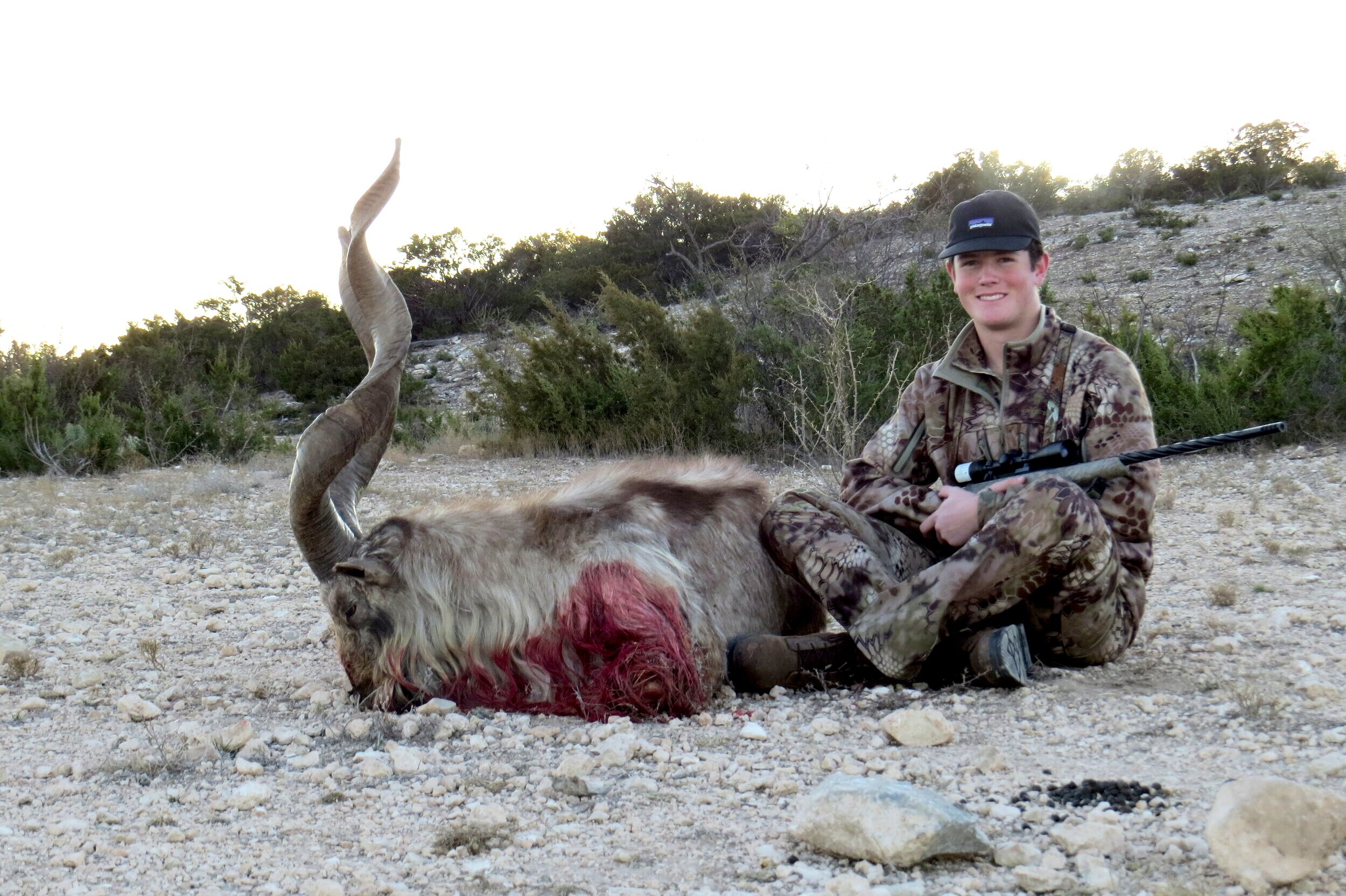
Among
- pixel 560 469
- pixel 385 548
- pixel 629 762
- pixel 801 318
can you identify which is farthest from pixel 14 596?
pixel 801 318

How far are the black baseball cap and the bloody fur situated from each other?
5.11ft

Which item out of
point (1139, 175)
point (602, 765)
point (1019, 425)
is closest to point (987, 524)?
point (1019, 425)

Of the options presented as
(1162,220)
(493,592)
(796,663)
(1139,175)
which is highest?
(1139,175)

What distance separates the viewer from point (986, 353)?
418cm

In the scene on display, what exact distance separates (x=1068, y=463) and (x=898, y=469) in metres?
0.66

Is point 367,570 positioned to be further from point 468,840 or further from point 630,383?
point 630,383

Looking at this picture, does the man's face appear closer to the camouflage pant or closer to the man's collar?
the man's collar

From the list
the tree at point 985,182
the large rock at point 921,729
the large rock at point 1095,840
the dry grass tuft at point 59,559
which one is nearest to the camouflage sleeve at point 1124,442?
the large rock at point 921,729

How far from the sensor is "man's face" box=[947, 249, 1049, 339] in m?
4.01

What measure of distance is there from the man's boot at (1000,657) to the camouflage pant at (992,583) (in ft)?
0.25

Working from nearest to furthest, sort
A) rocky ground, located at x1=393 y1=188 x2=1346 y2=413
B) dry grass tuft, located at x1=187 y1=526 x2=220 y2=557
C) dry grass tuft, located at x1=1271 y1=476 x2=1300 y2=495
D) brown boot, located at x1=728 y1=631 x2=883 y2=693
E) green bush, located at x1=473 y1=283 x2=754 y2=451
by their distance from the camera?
brown boot, located at x1=728 y1=631 x2=883 y2=693 < dry grass tuft, located at x1=187 y1=526 x2=220 y2=557 < dry grass tuft, located at x1=1271 y1=476 x2=1300 y2=495 < green bush, located at x1=473 y1=283 x2=754 y2=451 < rocky ground, located at x1=393 y1=188 x2=1346 y2=413

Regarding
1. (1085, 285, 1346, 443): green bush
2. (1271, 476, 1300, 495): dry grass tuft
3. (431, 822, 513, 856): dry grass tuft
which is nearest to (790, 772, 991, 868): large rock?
(431, 822, 513, 856): dry grass tuft

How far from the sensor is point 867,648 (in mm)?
3697

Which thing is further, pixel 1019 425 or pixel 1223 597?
pixel 1223 597
